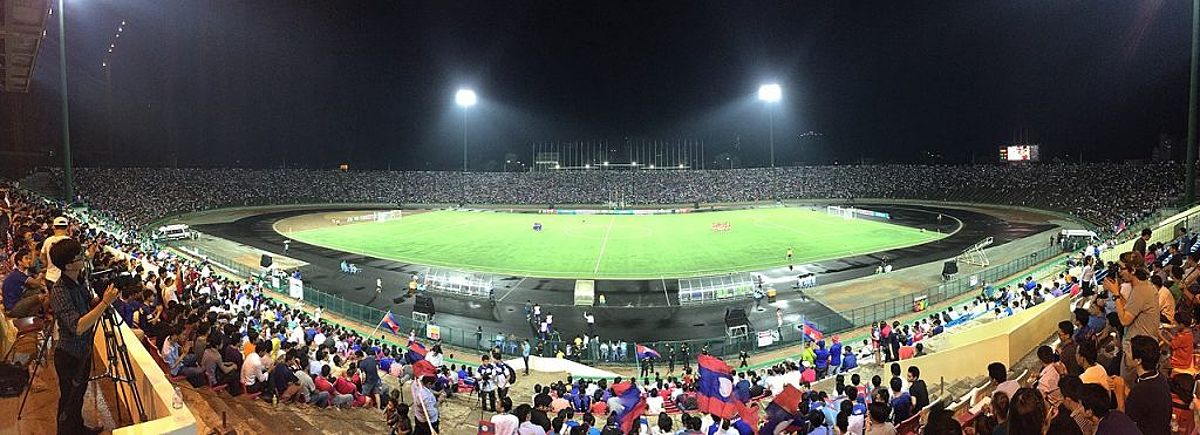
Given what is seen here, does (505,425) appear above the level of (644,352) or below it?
above

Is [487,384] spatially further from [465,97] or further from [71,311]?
[465,97]

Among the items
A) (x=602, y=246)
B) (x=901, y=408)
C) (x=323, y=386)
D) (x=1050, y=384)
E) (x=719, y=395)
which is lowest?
(x=602, y=246)

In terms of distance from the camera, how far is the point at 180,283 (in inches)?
629

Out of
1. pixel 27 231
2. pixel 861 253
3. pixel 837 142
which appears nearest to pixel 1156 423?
pixel 27 231

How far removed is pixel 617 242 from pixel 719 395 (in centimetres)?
3759

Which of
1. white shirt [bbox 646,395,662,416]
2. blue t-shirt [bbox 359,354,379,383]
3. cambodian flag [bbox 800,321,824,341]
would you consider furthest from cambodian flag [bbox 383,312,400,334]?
cambodian flag [bbox 800,321,824,341]

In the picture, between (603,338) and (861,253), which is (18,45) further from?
(861,253)

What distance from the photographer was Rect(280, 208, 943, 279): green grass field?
37219mm

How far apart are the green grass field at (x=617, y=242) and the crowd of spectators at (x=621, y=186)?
1848cm

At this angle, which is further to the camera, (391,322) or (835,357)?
(391,322)

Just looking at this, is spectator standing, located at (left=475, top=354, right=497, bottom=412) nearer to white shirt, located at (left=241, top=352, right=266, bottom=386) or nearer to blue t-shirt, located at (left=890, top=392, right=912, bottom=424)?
white shirt, located at (left=241, top=352, right=266, bottom=386)

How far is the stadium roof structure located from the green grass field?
77.5ft

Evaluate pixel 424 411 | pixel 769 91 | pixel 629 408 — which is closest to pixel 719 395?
pixel 629 408

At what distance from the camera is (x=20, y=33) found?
11.4 meters
